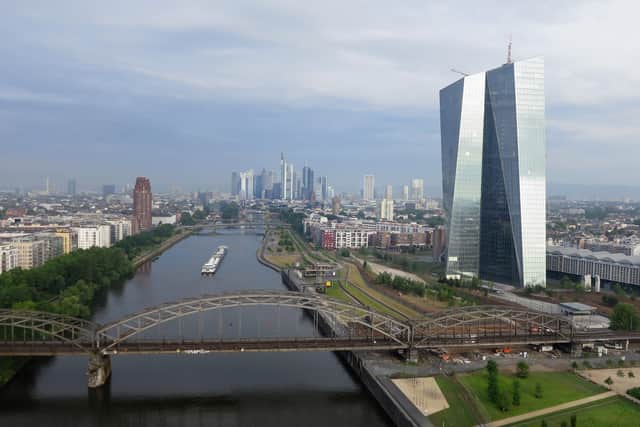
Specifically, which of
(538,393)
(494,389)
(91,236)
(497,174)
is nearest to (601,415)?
(538,393)

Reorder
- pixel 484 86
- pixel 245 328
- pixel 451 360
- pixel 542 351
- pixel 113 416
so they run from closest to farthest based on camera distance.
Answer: pixel 113 416 < pixel 451 360 < pixel 542 351 < pixel 245 328 < pixel 484 86

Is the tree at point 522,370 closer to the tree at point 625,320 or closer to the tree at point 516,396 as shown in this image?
the tree at point 516,396

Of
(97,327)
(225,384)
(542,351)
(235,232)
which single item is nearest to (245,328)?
(225,384)

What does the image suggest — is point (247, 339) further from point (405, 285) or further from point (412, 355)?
point (405, 285)

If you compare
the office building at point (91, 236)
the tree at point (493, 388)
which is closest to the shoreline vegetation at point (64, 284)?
the office building at point (91, 236)

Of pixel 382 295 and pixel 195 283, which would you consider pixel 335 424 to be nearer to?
pixel 382 295

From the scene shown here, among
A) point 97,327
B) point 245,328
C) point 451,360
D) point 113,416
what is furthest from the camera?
point 245,328
